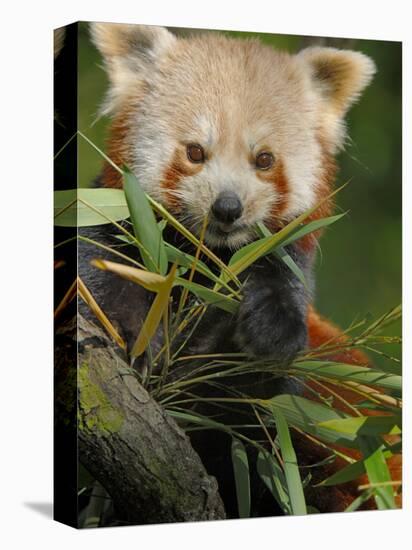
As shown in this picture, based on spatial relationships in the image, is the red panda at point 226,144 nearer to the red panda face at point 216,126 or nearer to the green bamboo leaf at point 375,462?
the red panda face at point 216,126

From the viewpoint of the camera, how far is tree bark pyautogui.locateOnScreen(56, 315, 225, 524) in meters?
3.79

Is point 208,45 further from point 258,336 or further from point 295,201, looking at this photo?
point 258,336

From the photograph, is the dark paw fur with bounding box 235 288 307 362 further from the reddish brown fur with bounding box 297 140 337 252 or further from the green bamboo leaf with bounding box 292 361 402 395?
the reddish brown fur with bounding box 297 140 337 252

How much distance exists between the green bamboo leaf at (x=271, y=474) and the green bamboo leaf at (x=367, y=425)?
0.25 m

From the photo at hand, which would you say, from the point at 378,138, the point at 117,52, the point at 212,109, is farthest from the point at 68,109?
the point at 378,138

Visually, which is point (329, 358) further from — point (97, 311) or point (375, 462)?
point (97, 311)

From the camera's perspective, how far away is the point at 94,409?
3.83 m

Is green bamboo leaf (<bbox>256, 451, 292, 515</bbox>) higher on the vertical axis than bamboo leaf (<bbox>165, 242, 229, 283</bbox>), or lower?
lower

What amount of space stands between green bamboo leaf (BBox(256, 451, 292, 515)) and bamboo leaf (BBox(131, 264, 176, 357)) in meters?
0.68

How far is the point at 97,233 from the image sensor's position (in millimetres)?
3990

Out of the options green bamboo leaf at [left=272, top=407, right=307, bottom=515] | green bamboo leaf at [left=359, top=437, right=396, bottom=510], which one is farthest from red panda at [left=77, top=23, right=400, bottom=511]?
green bamboo leaf at [left=359, top=437, right=396, bottom=510]

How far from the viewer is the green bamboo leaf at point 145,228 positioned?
3914 mm

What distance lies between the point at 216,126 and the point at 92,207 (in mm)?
559

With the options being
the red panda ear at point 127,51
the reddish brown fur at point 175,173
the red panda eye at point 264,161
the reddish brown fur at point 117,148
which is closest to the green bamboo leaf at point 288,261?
the red panda eye at point 264,161
